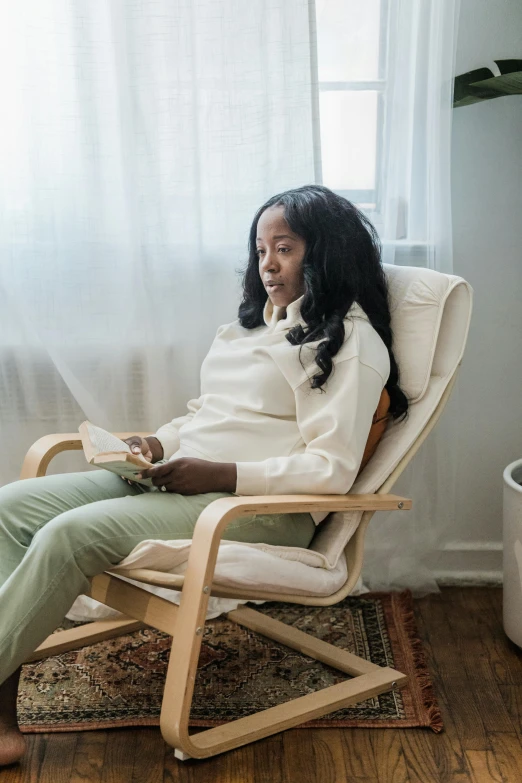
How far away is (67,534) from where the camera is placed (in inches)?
63.2

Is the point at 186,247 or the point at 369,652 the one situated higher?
the point at 186,247

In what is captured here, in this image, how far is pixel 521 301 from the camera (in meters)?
2.43

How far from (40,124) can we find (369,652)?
1.55m

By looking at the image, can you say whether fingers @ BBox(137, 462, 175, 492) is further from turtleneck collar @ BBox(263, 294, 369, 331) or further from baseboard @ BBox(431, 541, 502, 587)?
baseboard @ BBox(431, 541, 502, 587)

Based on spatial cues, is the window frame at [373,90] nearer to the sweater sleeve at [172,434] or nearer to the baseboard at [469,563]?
the sweater sleeve at [172,434]

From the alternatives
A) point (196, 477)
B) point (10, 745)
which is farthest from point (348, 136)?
point (10, 745)

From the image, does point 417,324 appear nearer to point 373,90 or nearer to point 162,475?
point 162,475

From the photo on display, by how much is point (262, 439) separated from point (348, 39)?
3.68 feet

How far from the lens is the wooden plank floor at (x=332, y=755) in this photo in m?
1.64

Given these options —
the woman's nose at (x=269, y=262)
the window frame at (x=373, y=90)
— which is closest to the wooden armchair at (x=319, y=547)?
the woman's nose at (x=269, y=262)

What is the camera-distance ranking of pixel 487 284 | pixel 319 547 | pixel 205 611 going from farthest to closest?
pixel 487 284 → pixel 319 547 → pixel 205 611

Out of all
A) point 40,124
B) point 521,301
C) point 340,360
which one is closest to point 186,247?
point 40,124

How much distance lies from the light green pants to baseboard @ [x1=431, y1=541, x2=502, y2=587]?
2.71 ft

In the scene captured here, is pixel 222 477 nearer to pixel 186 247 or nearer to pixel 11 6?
pixel 186 247
